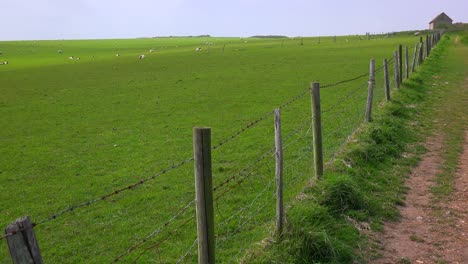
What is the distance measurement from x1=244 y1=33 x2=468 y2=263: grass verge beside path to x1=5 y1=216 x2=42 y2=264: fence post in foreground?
317 centimetres

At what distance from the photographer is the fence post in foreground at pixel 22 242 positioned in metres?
2.49

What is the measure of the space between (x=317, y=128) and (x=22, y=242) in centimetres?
574

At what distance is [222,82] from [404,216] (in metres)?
22.7

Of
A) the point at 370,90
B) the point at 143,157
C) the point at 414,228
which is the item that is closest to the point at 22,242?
the point at 414,228

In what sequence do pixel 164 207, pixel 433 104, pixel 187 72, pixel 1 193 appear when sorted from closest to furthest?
1. pixel 164 207
2. pixel 1 193
3. pixel 433 104
4. pixel 187 72

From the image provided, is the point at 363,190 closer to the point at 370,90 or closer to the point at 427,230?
the point at 427,230

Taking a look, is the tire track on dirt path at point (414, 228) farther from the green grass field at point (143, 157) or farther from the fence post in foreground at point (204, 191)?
the fence post in foreground at point (204, 191)

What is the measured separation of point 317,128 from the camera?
7594mm

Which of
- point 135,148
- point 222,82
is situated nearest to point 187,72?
point 222,82

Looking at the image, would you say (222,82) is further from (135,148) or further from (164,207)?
(164,207)

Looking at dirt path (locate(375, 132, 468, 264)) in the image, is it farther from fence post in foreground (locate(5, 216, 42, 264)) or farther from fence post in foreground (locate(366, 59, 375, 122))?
fence post in foreground (locate(5, 216, 42, 264))

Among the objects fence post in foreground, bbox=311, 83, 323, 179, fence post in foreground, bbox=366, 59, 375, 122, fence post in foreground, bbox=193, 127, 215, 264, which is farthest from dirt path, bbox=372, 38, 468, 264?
fence post in foreground, bbox=366, 59, 375, 122

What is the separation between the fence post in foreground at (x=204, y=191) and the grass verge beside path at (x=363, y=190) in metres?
1.14

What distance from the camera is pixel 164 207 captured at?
8.61 m
